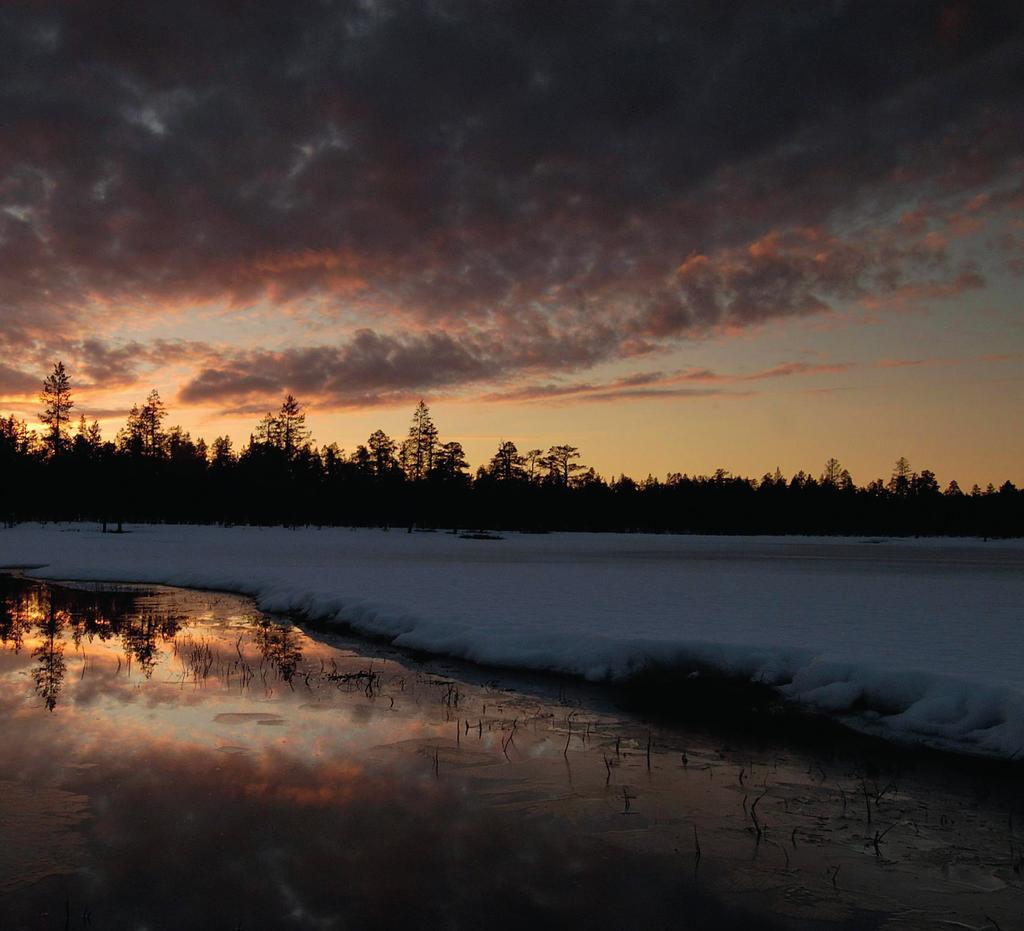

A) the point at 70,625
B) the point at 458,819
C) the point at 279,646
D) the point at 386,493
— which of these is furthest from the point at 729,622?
the point at 386,493

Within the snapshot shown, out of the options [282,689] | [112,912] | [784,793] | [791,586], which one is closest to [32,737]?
[282,689]

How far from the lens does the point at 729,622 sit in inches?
656

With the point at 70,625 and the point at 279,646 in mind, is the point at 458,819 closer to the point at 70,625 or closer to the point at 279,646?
the point at 279,646

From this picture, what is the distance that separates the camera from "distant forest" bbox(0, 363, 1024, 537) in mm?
84562

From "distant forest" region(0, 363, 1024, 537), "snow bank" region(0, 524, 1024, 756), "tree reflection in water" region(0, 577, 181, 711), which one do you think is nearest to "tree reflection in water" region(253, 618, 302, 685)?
"snow bank" region(0, 524, 1024, 756)

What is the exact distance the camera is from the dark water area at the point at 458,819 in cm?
529

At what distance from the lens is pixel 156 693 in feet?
37.7

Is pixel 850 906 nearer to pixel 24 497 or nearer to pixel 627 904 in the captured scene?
pixel 627 904

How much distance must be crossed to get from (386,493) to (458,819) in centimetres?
10741

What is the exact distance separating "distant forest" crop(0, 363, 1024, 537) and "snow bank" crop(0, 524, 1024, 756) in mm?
54616

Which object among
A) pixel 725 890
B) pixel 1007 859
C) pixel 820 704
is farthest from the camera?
pixel 820 704

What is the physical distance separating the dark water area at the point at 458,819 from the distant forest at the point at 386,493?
7017 cm

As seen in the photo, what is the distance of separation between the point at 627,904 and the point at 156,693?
349 inches

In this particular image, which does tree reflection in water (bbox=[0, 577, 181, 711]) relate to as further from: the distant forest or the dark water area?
the distant forest
